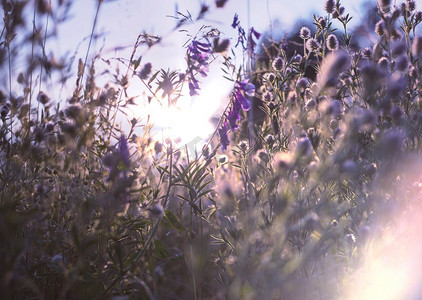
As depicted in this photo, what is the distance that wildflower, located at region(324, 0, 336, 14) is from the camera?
1854 mm

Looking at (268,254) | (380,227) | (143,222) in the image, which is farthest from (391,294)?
(143,222)

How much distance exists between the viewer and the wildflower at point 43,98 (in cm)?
158

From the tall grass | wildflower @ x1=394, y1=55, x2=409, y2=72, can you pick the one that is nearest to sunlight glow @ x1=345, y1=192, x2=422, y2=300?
the tall grass

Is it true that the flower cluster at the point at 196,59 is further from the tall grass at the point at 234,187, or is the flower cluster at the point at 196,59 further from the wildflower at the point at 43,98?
the wildflower at the point at 43,98

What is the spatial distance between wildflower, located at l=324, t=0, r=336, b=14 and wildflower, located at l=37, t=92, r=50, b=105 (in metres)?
1.25

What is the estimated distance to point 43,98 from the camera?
5.22ft

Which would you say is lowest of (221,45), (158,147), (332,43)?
(158,147)

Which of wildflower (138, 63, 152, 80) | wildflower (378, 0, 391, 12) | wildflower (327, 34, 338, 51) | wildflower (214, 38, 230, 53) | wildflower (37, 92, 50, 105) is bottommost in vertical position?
wildflower (37, 92, 50, 105)

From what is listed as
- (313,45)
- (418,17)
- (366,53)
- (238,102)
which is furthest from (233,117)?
(418,17)

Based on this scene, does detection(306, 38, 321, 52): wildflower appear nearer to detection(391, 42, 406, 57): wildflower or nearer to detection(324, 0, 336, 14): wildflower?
detection(324, 0, 336, 14): wildflower

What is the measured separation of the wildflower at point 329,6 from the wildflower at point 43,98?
125 cm

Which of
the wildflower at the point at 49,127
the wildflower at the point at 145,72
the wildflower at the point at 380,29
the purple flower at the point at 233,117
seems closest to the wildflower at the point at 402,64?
the wildflower at the point at 380,29

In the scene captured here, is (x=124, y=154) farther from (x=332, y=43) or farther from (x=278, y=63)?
(x=332, y=43)

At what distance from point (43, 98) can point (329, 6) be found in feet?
4.20
